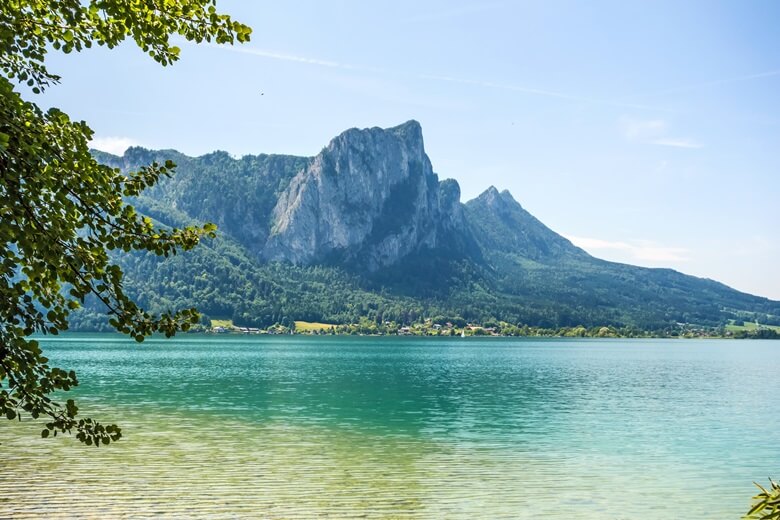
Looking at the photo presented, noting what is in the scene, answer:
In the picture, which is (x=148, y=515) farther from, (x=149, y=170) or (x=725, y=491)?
(x=725, y=491)

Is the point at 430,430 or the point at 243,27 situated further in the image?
the point at 430,430

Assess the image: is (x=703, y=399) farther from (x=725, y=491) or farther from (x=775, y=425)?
(x=725, y=491)

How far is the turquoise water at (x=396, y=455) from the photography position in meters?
27.2

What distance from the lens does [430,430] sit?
160ft

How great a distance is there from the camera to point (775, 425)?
184ft

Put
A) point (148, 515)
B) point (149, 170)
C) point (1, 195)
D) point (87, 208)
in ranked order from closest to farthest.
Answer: point (1, 195)
point (87, 208)
point (149, 170)
point (148, 515)

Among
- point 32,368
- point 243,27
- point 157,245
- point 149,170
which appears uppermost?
point 243,27

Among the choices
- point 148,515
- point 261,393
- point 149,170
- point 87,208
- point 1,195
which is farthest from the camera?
point 261,393

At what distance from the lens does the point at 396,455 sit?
38188 mm

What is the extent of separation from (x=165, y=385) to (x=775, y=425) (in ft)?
218

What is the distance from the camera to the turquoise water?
27234 millimetres

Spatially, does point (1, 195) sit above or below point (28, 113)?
below

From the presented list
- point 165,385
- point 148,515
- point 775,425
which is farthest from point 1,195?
point 165,385

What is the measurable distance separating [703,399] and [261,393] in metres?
51.6
